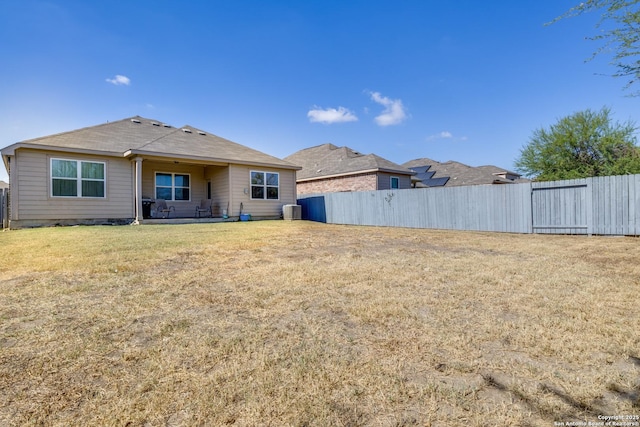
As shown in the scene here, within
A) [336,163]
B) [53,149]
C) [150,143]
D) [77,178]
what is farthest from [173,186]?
[336,163]

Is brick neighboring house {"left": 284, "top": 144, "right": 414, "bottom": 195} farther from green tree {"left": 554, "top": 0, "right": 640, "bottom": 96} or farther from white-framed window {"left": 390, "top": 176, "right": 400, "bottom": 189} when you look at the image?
green tree {"left": 554, "top": 0, "right": 640, "bottom": 96}

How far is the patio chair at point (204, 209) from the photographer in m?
15.3

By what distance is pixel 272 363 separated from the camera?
198 cm

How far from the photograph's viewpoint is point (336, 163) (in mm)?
21891

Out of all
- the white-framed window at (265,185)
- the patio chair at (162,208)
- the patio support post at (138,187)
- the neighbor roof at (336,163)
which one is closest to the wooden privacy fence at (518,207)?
the white-framed window at (265,185)

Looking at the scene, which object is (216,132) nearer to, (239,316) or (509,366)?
(239,316)

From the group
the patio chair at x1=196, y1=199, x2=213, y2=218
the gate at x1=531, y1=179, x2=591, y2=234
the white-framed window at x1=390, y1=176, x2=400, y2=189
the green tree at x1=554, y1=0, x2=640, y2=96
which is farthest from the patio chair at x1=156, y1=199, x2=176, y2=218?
the gate at x1=531, y1=179, x2=591, y2=234

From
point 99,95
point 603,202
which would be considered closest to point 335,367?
point 603,202

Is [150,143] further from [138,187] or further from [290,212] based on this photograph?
[290,212]

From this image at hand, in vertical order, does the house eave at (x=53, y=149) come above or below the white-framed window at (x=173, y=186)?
above

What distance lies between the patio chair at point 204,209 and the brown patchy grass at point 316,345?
1066 cm

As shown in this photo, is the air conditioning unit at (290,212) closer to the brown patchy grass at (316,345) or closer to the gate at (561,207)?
the gate at (561,207)

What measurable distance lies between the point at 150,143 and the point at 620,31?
14.5 meters

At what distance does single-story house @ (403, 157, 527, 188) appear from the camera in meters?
24.9
